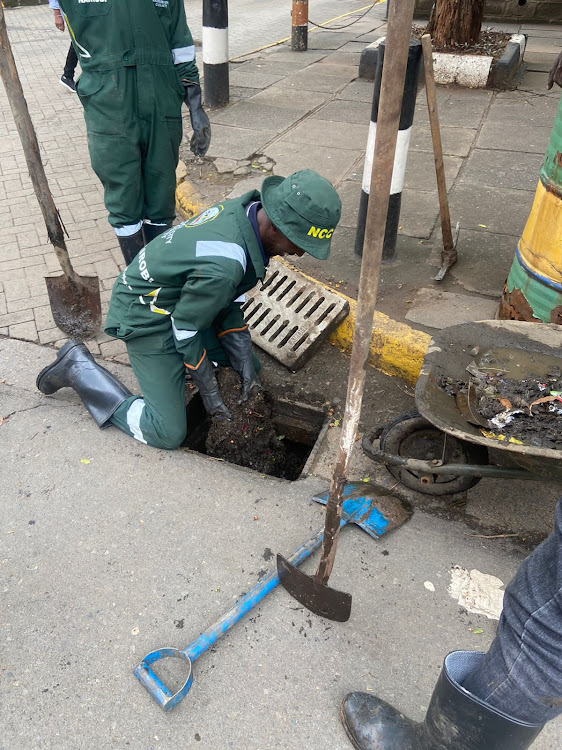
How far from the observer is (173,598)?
219 cm

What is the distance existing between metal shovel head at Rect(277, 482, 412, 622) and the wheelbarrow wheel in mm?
148

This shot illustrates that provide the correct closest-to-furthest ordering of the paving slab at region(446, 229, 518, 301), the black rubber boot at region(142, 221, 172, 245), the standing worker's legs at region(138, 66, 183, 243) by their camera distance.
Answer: the standing worker's legs at region(138, 66, 183, 243) < the paving slab at region(446, 229, 518, 301) < the black rubber boot at region(142, 221, 172, 245)

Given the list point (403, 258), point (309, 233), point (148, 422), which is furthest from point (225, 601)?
point (403, 258)

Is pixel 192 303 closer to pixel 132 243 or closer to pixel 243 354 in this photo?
pixel 243 354

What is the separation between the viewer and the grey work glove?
310 cm

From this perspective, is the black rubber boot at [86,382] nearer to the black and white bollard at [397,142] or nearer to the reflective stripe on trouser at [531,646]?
the black and white bollard at [397,142]

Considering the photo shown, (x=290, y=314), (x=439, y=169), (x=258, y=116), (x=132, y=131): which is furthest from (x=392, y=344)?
(x=258, y=116)

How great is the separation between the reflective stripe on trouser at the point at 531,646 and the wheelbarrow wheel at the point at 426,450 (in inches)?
44.0

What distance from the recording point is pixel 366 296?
154cm

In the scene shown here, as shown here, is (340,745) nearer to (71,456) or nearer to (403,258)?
(71,456)

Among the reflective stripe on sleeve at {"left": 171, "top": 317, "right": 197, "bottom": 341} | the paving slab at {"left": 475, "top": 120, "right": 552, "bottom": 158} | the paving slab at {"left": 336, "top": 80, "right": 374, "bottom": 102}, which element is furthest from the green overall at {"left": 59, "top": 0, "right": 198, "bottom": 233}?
the paving slab at {"left": 336, "top": 80, "right": 374, "bottom": 102}

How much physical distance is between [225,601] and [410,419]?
1.19m

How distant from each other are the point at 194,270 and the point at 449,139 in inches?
177

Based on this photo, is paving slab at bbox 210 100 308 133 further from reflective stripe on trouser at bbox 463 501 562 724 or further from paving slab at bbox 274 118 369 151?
reflective stripe on trouser at bbox 463 501 562 724
